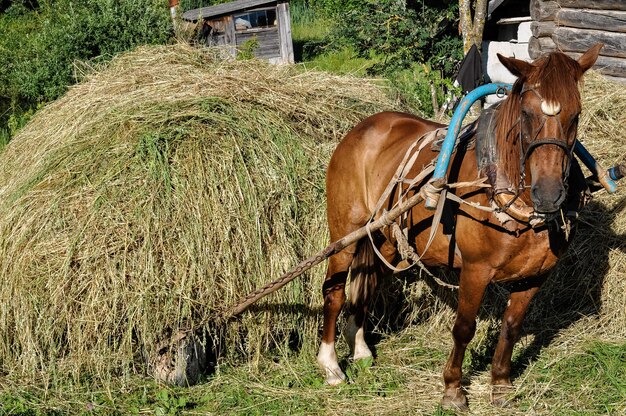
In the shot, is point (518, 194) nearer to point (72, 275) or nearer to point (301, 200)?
point (301, 200)

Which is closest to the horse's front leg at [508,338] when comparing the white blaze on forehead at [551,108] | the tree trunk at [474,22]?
the white blaze on forehead at [551,108]

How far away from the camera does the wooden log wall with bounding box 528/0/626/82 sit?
8391mm

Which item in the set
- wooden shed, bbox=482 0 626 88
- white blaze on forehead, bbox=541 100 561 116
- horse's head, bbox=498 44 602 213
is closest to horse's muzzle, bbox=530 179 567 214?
horse's head, bbox=498 44 602 213

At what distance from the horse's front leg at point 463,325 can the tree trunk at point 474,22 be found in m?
7.83

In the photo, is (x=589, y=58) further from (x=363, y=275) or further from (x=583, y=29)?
(x=583, y=29)

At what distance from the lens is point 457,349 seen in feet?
14.4

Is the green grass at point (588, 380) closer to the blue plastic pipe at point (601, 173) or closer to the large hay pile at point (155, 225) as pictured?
the blue plastic pipe at point (601, 173)

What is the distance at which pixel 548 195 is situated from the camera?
334 centimetres

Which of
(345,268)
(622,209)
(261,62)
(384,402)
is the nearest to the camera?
(384,402)

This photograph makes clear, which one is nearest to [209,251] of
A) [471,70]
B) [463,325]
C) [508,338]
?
[463,325]

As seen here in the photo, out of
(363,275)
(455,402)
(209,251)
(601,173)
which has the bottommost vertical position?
(455,402)

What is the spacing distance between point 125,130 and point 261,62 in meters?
1.88

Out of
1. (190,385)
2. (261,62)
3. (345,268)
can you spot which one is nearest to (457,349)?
(345,268)

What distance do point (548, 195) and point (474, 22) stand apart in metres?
8.67
